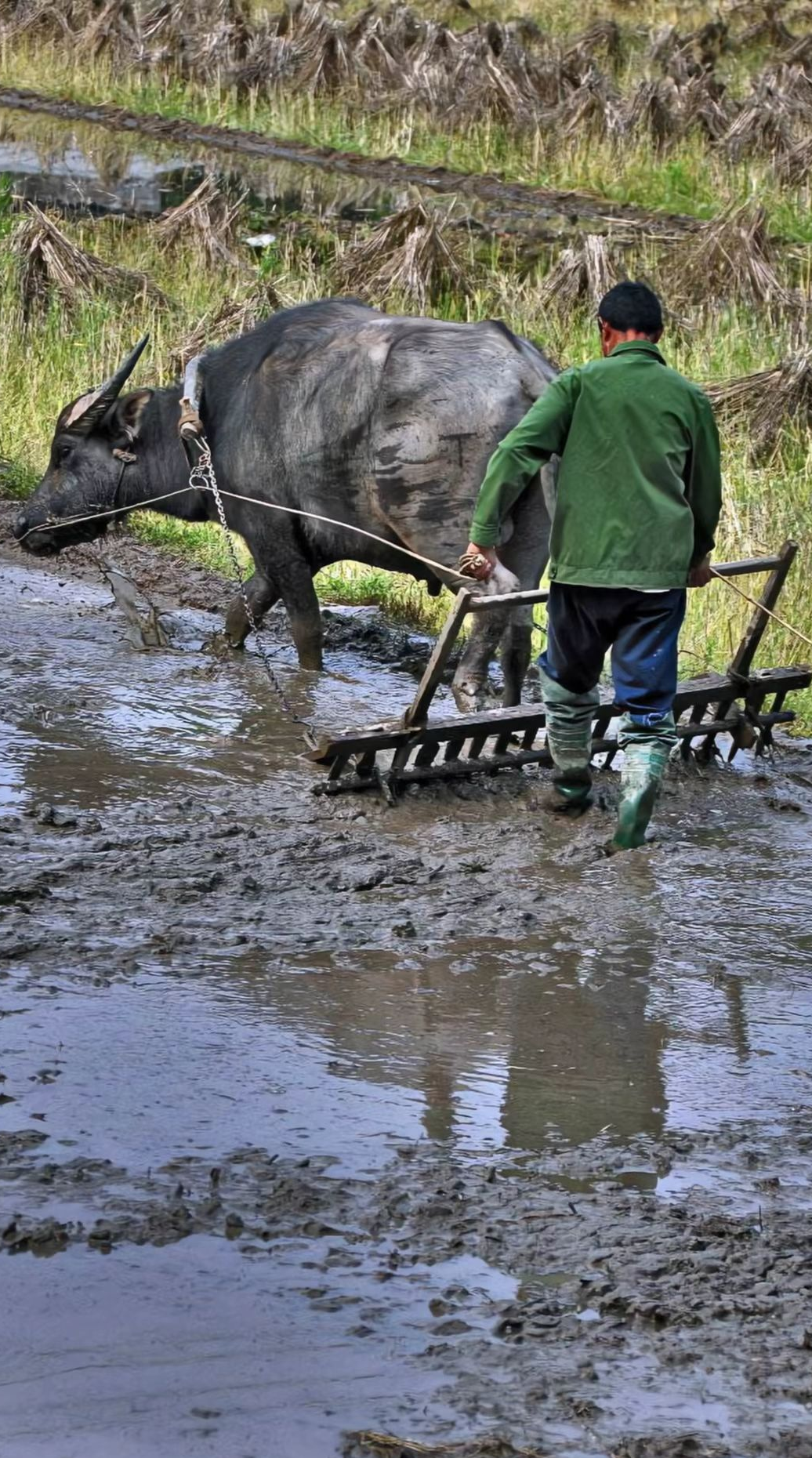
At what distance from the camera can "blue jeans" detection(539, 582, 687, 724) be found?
5.10m

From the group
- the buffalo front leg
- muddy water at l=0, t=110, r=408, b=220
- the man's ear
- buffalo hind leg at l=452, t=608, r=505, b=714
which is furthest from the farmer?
muddy water at l=0, t=110, r=408, b=220

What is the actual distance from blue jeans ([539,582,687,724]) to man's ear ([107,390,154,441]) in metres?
2.94

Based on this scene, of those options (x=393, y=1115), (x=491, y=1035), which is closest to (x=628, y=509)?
(x=491, y=1035)

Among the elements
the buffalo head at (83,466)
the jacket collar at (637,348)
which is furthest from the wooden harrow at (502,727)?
the buffalo head at (83,466)

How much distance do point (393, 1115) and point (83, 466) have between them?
4640 mm

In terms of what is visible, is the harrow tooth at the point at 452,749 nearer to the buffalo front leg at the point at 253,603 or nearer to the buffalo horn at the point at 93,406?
the buffalo front leg at the point at 253,603

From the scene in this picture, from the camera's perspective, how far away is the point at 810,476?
9.31 metres

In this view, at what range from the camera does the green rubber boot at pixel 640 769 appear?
16.9ft

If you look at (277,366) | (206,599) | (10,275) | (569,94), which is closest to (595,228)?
(569,94)

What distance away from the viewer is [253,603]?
742 centimetres

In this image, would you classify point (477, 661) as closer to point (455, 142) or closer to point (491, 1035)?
point (491, 1035)

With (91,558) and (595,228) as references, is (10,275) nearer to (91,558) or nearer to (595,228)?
(91,558)

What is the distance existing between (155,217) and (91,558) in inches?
321

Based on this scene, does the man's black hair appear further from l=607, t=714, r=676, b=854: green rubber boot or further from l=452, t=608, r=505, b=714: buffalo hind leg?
l=452, t=608, r=505, b=714: buffalo hind leg
